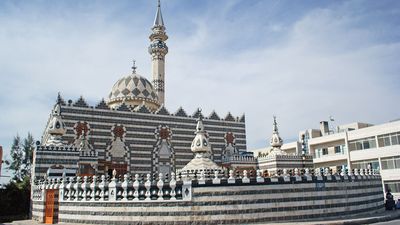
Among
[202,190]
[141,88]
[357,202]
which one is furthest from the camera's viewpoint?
[141,88]

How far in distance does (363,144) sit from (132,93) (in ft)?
81.3

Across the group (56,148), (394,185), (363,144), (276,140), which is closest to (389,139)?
(363,144)

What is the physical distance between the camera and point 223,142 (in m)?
32.8

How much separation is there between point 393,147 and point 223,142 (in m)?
16.6

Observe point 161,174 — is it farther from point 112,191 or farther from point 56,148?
point 56,148

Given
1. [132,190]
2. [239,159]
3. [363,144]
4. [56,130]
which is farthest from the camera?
[363,144]

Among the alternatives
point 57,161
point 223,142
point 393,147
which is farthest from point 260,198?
point 393,147

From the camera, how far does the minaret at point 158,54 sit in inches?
1489

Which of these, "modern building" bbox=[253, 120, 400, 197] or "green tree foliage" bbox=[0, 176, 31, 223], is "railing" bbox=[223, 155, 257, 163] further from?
"green tree foliage" bbox=[0, 176, 31, 223]

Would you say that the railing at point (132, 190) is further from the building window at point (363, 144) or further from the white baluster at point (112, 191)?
the building window at point (363, 144)

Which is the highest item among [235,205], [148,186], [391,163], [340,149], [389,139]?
[389,139]

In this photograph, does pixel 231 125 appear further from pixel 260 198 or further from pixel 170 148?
pixel 260 198

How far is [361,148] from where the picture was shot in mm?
37969

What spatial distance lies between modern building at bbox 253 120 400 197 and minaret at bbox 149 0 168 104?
16.9m
